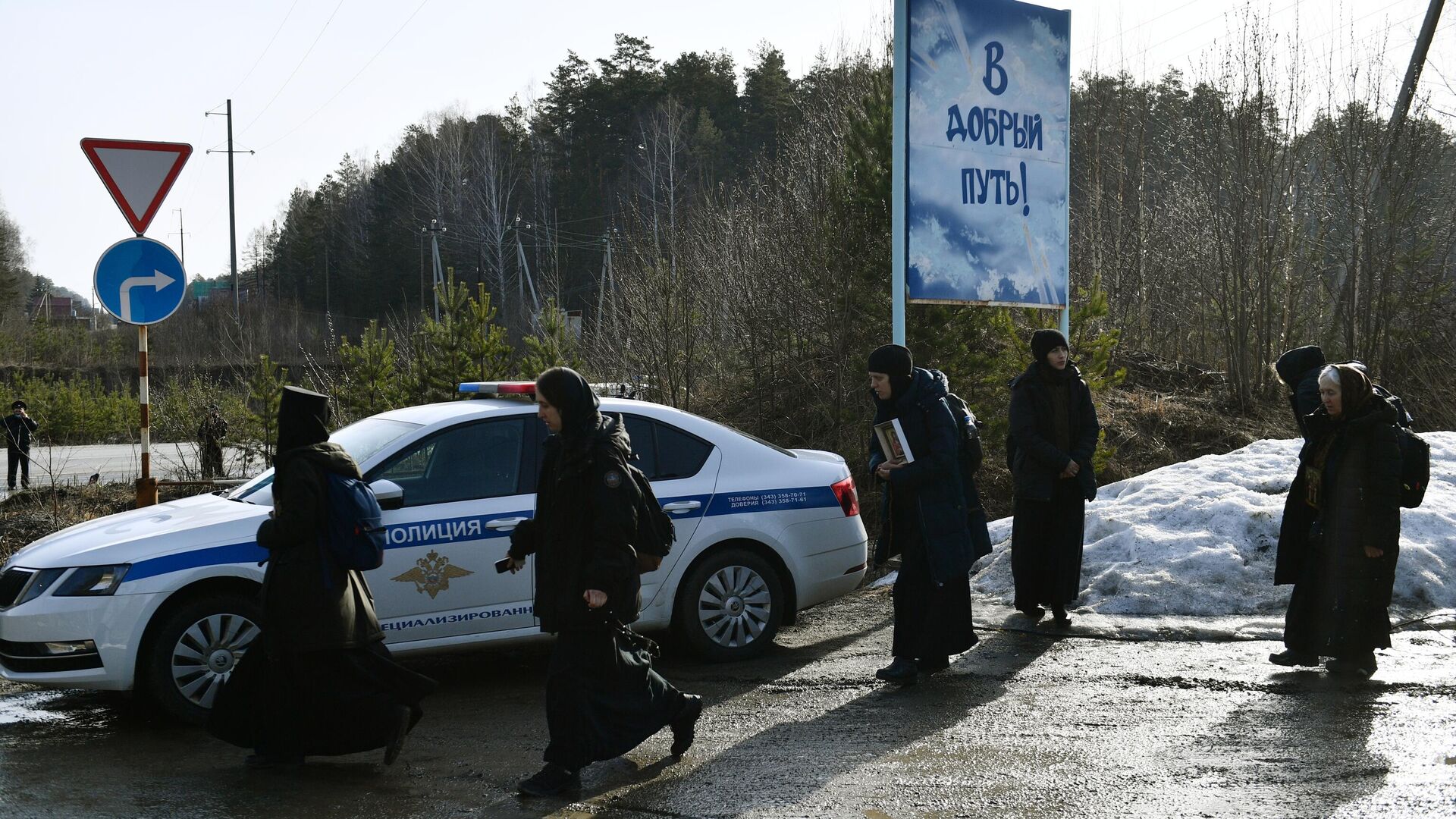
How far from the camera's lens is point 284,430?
508 centimetres

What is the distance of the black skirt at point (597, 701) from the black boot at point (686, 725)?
12 cm

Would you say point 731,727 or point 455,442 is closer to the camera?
point 731,727

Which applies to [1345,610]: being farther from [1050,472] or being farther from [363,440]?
[363,440]

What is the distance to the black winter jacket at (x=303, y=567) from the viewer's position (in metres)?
4.92

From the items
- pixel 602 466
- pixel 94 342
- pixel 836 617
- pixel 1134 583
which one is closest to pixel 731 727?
pixel 602 466

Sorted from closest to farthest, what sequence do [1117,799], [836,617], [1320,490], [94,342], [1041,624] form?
1. [1117,799]
2. [1320,490]
3. [1041,624]
4. [836,617]
5. [94,342]

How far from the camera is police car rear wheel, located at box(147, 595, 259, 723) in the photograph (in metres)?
5.79

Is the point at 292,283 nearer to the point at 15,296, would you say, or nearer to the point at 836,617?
the point at 15,296

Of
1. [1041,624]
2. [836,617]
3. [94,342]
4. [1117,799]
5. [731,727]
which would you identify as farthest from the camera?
[94,342]

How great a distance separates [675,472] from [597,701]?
241cm

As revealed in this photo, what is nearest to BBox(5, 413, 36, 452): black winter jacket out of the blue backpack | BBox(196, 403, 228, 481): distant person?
BBox(196, 403, 228, 481): distant person

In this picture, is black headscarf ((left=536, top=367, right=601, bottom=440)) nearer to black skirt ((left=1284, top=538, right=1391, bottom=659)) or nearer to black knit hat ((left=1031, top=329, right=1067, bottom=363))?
black knit hat ((left=1031, top=329, right=1067, bottom=363))

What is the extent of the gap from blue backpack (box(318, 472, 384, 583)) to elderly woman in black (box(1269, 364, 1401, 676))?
476 centimetres

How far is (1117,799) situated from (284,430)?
3.65 m
